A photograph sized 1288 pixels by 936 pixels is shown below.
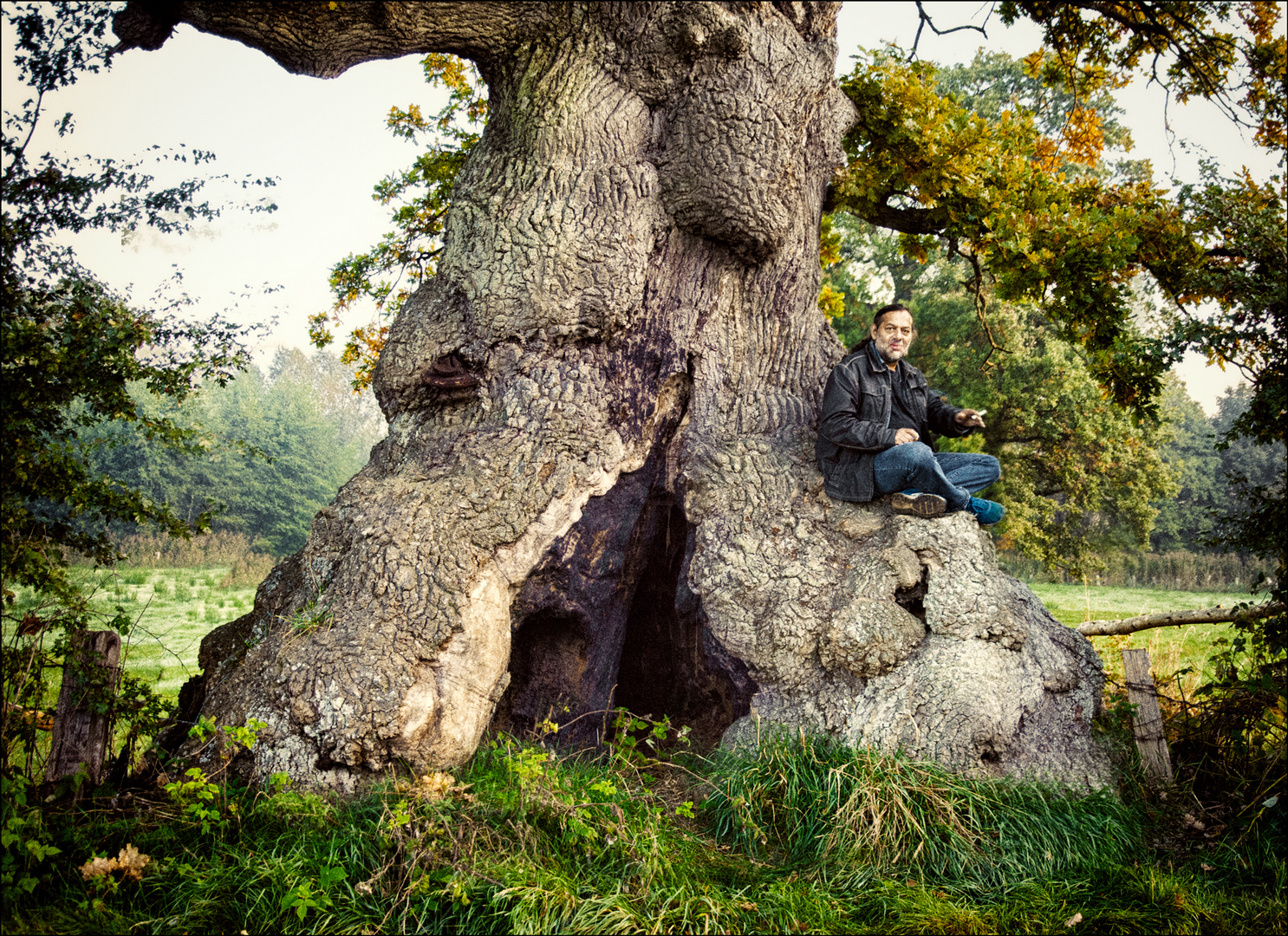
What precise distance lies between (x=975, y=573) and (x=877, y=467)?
0.85 metres

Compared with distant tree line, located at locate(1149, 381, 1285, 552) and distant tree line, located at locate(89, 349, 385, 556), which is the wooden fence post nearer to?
distant tree line, located at locate(89, 349, 385, 556)

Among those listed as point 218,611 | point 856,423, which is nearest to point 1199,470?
point 218,611

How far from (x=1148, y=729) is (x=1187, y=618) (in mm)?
1951

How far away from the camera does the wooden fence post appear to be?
4.00 m

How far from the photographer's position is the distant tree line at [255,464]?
2622cm

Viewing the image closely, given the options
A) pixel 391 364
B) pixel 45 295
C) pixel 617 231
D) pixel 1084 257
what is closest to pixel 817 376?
pixel 617 231

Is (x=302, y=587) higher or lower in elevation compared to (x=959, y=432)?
lower

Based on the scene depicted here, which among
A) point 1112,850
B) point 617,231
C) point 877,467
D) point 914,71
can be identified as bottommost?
point 1112,850

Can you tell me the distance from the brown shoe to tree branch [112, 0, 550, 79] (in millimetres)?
4052

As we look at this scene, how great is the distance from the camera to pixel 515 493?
495cm

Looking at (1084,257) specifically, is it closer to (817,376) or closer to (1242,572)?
(817,376)

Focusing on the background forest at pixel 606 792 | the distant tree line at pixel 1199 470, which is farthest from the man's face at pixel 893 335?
the distant tree line at pixel 1199 470

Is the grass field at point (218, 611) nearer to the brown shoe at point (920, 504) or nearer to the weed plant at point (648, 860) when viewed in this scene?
the weed plant at point (648, 860)

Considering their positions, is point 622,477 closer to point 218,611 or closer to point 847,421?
point 847,421
